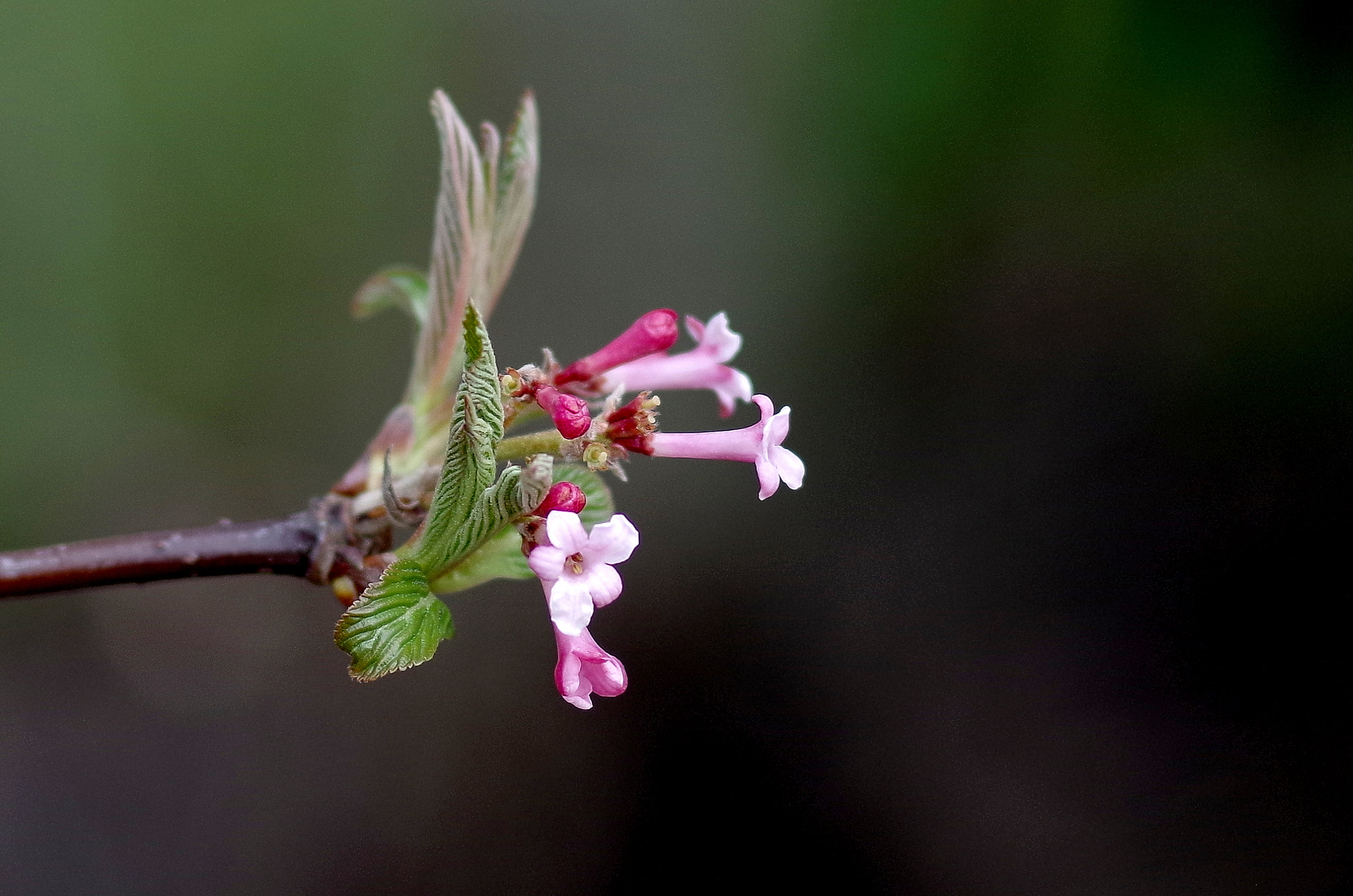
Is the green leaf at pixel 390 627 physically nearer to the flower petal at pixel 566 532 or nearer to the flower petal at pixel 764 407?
the flower petal at pixel 566 532

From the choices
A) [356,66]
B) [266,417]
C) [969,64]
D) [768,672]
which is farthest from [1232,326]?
[266,417]

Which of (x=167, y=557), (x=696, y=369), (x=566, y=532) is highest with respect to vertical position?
(x=696, y=369)

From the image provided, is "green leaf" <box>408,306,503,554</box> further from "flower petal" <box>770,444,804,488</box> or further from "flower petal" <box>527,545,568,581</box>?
"flower petal" <box>770,444,804,488</box>

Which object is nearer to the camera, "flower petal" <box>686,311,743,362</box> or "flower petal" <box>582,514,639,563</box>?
"flower petal" <box>582,514,639,563</box>

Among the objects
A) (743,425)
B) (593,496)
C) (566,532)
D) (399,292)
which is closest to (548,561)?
(566,532)

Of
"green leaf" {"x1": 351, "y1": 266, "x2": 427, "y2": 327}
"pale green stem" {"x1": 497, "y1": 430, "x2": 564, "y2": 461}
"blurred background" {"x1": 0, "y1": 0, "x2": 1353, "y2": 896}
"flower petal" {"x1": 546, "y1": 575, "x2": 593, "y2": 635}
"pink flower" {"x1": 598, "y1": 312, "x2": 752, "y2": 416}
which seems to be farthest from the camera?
"blurred background" {"x1": 0, "y1": 0, "x2": 1353, "y2": 896}

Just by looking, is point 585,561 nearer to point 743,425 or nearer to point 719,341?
point 719,341

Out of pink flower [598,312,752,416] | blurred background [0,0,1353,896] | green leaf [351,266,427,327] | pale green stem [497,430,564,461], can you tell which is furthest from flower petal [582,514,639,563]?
blurred background [0,0,1353,896]
